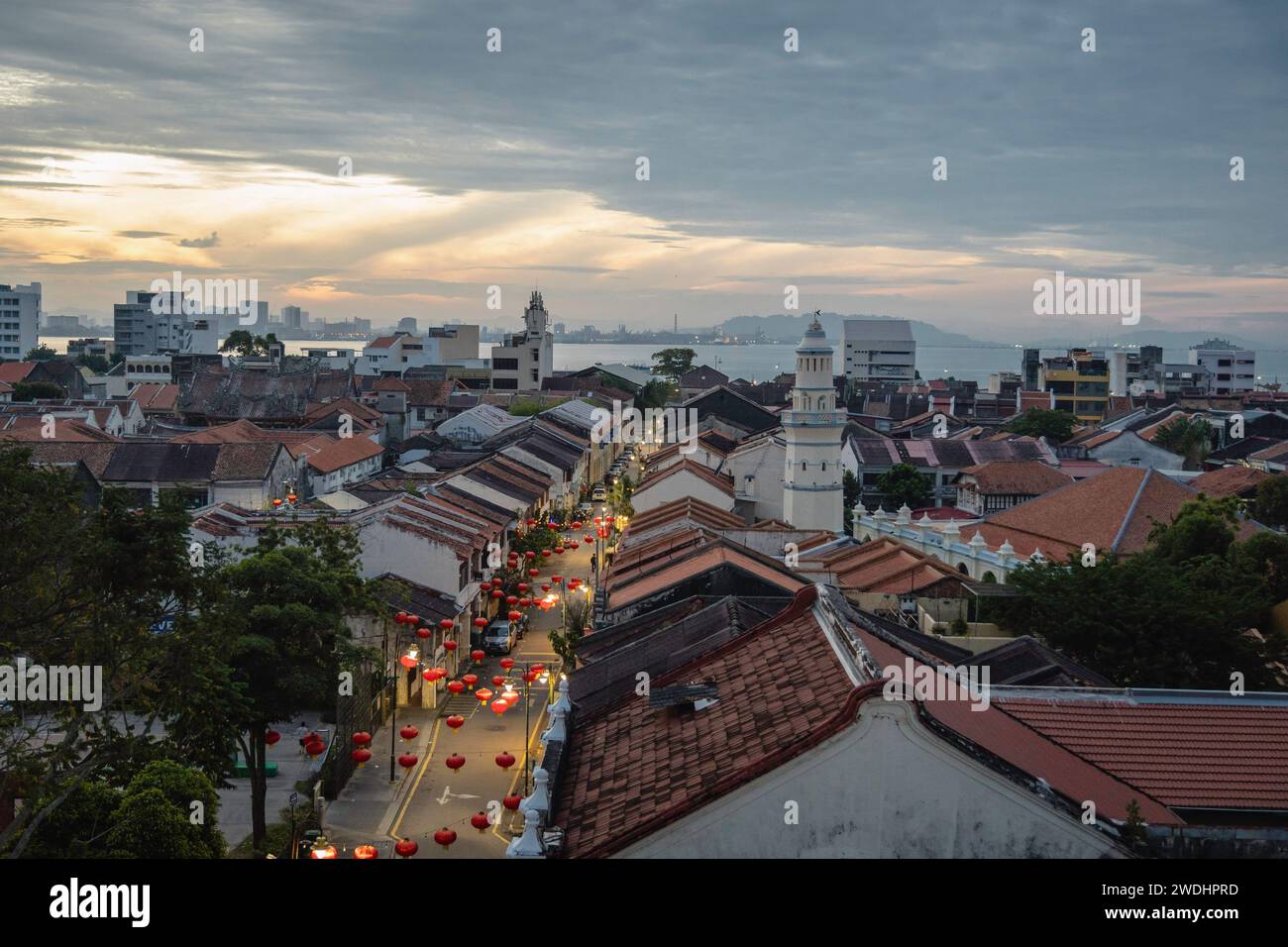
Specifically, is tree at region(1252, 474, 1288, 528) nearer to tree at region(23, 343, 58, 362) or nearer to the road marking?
the road marking

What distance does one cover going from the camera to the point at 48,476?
1541cm

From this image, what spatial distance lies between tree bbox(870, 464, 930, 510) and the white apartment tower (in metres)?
60.3

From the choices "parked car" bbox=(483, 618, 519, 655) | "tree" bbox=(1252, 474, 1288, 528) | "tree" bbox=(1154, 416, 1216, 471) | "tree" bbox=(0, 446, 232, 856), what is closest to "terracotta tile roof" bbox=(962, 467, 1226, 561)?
"tree" bbox=(1252, 474, 1288, 528)

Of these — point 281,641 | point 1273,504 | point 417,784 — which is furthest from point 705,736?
point 1273,504

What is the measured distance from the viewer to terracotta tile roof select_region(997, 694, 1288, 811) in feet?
46.0

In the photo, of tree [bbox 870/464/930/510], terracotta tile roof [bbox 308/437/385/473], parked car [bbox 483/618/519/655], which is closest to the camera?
parked car [bbox 483/618/519/655]

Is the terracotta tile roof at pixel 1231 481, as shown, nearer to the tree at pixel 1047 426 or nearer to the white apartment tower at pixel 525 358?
the tree at pixel 1047 426

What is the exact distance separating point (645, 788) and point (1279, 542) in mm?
26792

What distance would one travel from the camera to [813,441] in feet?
160

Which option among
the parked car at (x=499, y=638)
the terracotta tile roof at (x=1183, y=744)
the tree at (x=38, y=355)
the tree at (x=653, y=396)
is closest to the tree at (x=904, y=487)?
the parked car at (x=499, y=638)

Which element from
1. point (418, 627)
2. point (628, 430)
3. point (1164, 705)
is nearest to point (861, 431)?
point (628, 430)

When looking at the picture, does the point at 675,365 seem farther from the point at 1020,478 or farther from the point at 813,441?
the point at 813,441
